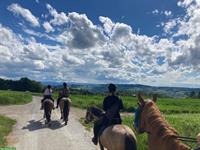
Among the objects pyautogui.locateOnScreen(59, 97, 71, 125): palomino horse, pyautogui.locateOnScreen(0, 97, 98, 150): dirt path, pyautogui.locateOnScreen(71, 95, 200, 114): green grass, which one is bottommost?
pyautogui.locateOnScreen(0, 97, 98, 150): dirt path

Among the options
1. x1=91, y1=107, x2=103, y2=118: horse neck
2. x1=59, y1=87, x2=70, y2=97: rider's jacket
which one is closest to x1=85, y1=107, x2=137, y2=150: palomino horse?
x1=91, y1=107, x2=103, y2=118: horse neck

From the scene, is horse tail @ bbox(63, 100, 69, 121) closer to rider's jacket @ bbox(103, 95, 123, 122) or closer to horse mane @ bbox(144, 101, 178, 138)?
rider's jacket @ bbox(103, 95, 123, 122)

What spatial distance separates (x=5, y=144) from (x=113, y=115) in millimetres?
6504

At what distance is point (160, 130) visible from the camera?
262 inches

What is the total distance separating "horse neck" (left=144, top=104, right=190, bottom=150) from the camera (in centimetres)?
623

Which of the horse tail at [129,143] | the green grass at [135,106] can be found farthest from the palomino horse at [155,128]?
the green grass at [135,106]

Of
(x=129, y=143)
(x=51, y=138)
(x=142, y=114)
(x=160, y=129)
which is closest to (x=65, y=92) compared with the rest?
(x=51, y=138)

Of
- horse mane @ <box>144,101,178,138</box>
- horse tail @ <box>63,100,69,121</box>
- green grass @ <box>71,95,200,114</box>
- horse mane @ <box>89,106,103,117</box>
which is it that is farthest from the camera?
green grass @ <box>71,95,200,114</box>

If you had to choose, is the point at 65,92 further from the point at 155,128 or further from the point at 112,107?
the point at 155,128

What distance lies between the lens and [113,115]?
34.6 ft

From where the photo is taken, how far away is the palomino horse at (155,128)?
624 cm

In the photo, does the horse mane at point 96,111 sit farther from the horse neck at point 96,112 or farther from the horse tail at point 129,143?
the horse tail at point 129,143

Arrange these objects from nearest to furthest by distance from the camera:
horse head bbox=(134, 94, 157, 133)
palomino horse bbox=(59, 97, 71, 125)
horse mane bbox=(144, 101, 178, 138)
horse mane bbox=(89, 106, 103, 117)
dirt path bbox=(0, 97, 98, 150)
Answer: horse mane bbox=(144, 101, 178, 138)
horse head bbox=(134, 94, 157, 133)
horse mane bbox=(89, 106, 103, 117)
dirt path bbox=(0, 97, 98, 150)
palomino horse bbox=(59, 97, 71, 125)

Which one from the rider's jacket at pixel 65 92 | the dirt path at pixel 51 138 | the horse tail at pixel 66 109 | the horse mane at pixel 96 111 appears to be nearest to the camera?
the horse mane at pixel 96 111
